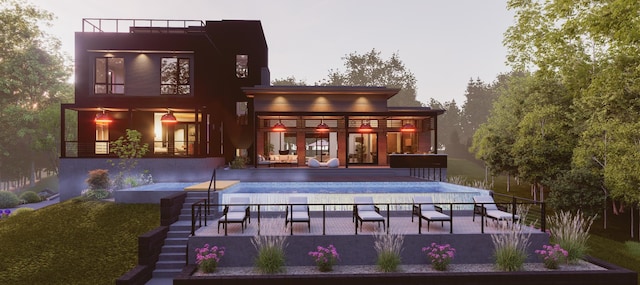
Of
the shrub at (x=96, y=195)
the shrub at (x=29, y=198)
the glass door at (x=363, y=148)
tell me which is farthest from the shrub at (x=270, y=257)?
the shrub at (x=29, y=198)

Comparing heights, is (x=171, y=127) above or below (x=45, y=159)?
above

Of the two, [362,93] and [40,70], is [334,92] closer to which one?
[362,93]

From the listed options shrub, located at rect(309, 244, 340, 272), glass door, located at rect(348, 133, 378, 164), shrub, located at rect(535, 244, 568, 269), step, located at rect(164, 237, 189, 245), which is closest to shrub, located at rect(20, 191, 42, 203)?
glass door, located at rect(348, 133, 378, 164)

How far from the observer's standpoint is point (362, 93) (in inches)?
1011

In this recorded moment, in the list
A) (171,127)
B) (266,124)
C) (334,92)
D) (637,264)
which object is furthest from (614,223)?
(171,127)

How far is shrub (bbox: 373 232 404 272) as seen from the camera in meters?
8.75

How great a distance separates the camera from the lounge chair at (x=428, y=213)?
1000cm

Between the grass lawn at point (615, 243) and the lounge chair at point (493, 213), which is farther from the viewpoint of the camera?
the grass lawn at point (615, 243)

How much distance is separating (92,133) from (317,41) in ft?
142

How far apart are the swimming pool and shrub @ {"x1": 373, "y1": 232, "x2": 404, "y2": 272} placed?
4.78 m

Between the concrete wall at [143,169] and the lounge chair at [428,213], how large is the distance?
1241cm

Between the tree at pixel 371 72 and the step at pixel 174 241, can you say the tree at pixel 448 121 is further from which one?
the step at pixel 174 241

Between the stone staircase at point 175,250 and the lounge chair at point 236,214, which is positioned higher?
the lounge chair at point 236,214

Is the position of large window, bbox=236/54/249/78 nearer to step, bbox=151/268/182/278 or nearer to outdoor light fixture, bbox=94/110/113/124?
outdoor light fixture, bbox=94/110/113/124
